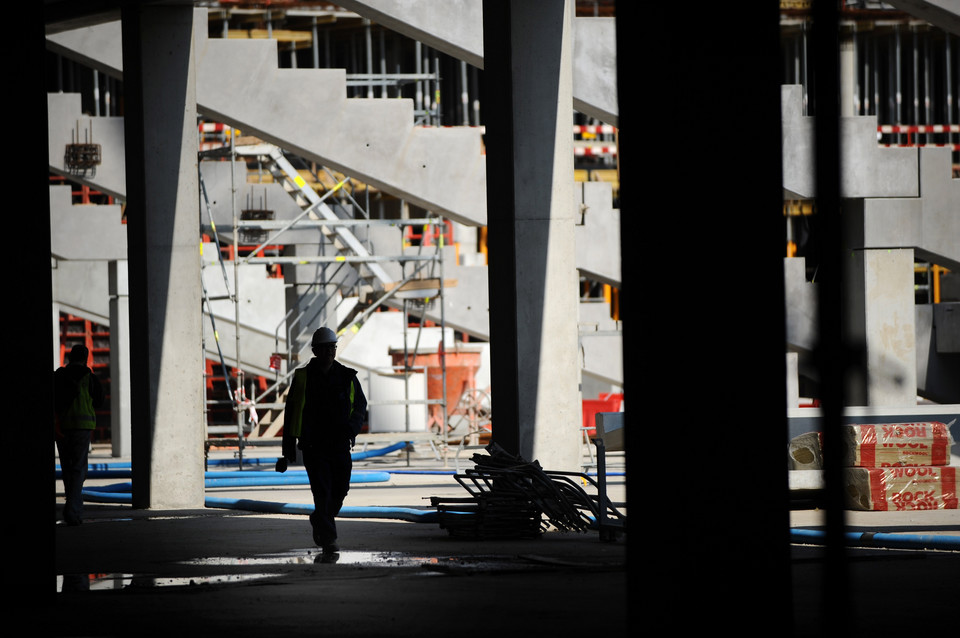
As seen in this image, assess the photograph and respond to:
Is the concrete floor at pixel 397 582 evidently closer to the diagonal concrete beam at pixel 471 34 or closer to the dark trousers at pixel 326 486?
the dark trousers at pixel 326 486

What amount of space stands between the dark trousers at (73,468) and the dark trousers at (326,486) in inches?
147

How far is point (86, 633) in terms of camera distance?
7336 millimetres

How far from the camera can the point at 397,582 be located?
9289mm

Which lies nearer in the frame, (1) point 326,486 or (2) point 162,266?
(1) point 326,486

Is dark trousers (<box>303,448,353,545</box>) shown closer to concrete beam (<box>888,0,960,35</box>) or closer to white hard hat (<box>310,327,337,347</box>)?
white hard hat (<box>310,327,337,347</box>)

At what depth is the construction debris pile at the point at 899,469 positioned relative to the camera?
1416cm

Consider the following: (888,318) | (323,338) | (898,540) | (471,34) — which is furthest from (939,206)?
(323,338)

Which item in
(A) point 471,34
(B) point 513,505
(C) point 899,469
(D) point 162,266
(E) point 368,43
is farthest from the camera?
(E) point 368,43

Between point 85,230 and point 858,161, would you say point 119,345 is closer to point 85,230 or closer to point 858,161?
point 85,230

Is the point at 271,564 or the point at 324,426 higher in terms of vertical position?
the point at 324,426

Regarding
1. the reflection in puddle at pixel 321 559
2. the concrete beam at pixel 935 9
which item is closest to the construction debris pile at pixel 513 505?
the reflection in puddle at pixel 321 559

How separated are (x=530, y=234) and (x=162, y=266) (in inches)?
202

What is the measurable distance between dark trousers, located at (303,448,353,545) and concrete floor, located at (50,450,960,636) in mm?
240

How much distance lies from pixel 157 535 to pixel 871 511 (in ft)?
22.9
